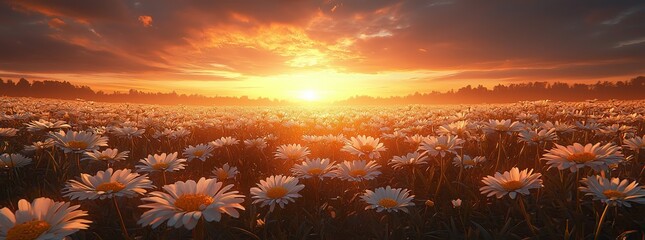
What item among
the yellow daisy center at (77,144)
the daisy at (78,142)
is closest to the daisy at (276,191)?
the daisy at (78,142)

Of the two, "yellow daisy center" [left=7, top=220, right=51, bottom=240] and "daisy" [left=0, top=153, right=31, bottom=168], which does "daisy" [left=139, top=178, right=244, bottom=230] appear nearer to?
"yellow daisy center" [left=7, top=220, right=51, bottom=240]

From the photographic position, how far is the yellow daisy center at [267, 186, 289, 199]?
292cm

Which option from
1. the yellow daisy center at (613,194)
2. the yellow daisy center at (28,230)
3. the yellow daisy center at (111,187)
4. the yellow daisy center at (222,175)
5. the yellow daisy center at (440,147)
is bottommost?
the yellow daisy center at (222,175)

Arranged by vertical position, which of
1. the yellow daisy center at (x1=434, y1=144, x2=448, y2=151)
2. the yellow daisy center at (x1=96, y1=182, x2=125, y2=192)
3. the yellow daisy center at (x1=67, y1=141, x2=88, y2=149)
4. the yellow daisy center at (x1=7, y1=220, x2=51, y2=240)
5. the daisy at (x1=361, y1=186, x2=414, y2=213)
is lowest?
the daisy at (x1=361, y1=186, x2=414, y2=213)

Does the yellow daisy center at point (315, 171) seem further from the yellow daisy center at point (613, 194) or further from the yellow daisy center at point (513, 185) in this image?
the yellow daisy center at point (613, 194)

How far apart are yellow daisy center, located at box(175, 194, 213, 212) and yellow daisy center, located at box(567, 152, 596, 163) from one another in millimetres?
2859

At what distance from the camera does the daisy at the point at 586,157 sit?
273cm

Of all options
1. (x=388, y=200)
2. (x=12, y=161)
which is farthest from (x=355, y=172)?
(x=12, y=161)

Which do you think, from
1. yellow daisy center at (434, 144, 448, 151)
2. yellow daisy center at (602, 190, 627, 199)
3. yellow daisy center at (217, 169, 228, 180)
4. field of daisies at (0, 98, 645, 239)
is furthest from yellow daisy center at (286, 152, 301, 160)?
yellow daisy center at (602, 190, 627, 199)

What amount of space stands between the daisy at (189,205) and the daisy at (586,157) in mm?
2557

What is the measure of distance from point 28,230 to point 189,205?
82cm

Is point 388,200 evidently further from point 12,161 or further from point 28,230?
point 12,161

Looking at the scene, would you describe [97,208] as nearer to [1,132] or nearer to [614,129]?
[1,132]

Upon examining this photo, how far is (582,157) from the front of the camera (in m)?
2.84
